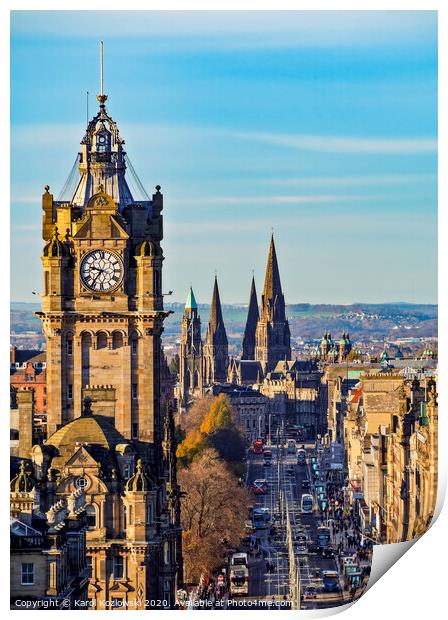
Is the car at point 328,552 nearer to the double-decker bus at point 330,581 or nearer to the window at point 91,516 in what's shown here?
the double-decker bus at point 330,581

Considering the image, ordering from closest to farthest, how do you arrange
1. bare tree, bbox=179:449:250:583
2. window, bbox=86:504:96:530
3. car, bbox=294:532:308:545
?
window, bbox=86:504:96:530 → bare tree, bbox=179:449:250:583 → car, bbox=294:532:308:545

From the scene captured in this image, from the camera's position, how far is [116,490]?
89.1 metres

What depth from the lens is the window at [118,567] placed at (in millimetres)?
87250

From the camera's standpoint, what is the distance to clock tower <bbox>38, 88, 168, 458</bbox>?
97750 millimetres

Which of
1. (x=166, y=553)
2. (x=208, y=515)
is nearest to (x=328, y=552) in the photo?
(x=208, y=515)

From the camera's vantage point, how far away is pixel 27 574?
7581 cm

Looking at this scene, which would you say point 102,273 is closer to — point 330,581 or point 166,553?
point 166,553

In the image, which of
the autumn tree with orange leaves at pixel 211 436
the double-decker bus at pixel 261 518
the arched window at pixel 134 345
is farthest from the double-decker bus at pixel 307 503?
the arched window at pixel 134 345

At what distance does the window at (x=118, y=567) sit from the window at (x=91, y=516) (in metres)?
1.33

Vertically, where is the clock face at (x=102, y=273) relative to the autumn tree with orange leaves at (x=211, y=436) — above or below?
above

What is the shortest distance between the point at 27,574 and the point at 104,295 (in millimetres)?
24129

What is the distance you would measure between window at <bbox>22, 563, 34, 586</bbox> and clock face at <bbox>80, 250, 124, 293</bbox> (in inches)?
923

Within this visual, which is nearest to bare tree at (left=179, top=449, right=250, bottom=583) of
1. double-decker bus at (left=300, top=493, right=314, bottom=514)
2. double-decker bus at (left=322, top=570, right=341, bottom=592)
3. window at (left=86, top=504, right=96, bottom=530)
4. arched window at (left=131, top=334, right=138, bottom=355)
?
→ double-decker bus at (left=322, top=570, right=341, bottom=592)

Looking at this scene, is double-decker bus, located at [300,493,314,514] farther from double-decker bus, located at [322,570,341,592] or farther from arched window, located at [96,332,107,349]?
arched window, located at [96,332,107,349]
